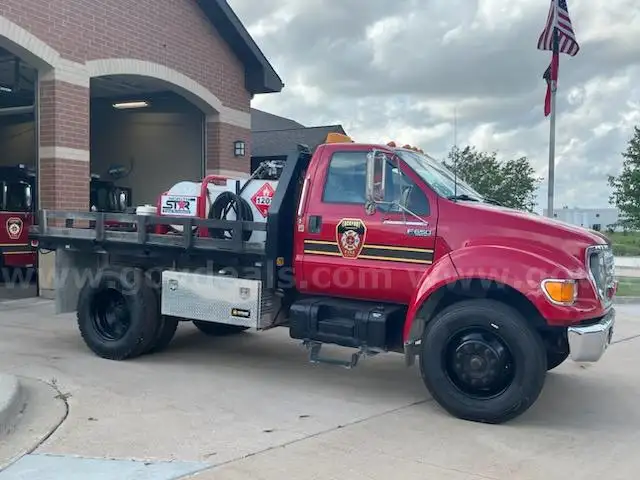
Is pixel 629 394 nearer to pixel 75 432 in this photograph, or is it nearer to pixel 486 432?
pixel 486 432

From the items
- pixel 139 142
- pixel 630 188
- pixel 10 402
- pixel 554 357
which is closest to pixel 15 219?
pixel 139 142

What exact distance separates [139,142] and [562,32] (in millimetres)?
11614

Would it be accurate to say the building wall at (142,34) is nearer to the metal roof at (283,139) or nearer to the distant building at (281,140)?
the distant building at (281,140)

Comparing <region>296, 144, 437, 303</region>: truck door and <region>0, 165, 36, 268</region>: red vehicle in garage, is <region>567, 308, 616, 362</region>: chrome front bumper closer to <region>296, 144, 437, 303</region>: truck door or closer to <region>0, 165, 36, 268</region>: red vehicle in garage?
<region>296, 144, 437, 303</region>: truck door

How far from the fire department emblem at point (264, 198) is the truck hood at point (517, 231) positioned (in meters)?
2.15

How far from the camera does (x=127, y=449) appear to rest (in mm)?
4914

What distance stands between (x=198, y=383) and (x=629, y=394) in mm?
4351

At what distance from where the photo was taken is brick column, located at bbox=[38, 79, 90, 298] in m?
12.2

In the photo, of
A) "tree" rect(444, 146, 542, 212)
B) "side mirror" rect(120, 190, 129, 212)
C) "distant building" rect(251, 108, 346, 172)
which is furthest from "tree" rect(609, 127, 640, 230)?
"side mirror" rect(120, 190, 129, 212)

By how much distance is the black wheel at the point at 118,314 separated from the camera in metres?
7.75

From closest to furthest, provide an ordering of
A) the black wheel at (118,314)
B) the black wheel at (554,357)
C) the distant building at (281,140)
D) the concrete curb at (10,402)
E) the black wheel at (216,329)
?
1. the concrete curb at (10,402)
2. the black wheel at (554,357)
3. the black wheel at (118,314)
4. the black wheel at (216,329)
5. the distant building at (281,140)

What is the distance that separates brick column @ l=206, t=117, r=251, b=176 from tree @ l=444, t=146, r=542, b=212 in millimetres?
12874

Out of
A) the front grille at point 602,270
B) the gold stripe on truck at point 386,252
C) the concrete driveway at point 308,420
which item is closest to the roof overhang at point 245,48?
the concrete driveway at point 308,420

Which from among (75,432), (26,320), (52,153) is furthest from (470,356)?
(52,153)
